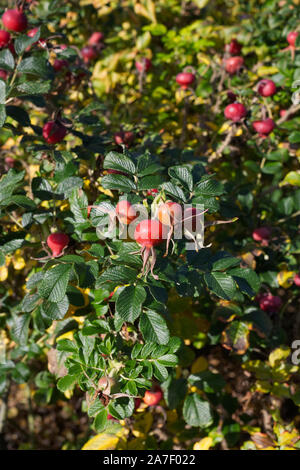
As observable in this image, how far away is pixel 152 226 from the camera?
0.85 metres

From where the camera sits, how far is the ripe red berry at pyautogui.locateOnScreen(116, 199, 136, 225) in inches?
36.3

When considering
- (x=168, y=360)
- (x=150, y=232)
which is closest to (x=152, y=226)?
(x=150, y=232)

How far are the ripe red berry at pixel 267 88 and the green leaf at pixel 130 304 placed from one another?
111cm

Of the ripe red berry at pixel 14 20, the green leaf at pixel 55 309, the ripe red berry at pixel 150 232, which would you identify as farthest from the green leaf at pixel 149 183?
the ripe red berry at pixel 14 20

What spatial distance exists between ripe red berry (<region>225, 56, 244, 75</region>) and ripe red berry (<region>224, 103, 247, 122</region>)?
15.3 inches

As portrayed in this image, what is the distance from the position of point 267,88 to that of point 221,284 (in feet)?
3.33

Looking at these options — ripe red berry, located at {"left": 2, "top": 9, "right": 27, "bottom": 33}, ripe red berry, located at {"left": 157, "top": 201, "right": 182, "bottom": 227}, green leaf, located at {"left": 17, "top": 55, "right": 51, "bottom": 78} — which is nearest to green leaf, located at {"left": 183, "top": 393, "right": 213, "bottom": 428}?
ripe red berry, located at {"left": 157, "top": 201, "right": 182, "bottom": 227}

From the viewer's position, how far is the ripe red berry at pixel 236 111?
1.48 m

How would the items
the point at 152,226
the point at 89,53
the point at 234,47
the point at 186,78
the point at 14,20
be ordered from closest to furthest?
the point at 152,226, the point at 14,20, the point at 186,78, the point at 234,47, the point at 89,53

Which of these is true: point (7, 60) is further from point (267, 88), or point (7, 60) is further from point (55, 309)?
point (267, 88)

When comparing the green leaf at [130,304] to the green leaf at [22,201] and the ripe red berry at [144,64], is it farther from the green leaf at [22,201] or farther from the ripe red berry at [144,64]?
the ripe red berry at [144,64]

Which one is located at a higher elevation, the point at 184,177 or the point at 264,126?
the point at 184,177

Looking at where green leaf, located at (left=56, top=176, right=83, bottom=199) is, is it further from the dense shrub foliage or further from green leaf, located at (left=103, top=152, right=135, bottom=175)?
green leaf, located at (left=103, top=152, right=135, bottom=175)

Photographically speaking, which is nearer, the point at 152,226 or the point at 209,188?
the point at 152,226
